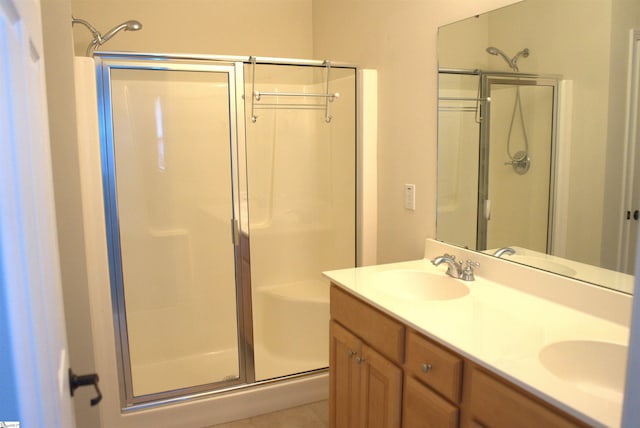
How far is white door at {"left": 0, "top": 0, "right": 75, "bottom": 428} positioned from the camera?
48 centimetres

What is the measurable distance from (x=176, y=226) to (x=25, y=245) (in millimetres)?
2408

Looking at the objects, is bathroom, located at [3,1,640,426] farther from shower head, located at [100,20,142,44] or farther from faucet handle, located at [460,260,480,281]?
shower head, located at [100,20,142,44]

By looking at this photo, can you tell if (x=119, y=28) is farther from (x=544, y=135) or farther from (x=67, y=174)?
(x=544, y=135)

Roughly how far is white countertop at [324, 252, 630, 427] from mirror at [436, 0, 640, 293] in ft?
0.50

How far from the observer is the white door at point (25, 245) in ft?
1.57

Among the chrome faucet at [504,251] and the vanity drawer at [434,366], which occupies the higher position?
the chrome faucet at [504,251]

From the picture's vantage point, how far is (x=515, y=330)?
137 cm

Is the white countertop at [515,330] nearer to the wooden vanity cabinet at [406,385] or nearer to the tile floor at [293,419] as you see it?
the wooden vanity cabinet at [406,385]

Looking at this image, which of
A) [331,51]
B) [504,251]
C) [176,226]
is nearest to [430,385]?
[504,251]

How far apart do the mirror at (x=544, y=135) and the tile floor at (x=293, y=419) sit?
1208 mm

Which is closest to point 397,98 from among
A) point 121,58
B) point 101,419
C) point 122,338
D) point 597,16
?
point 597,16

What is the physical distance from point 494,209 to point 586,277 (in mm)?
483

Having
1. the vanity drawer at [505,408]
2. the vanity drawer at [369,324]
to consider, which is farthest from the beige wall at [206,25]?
the vanity drawer at [505,408]

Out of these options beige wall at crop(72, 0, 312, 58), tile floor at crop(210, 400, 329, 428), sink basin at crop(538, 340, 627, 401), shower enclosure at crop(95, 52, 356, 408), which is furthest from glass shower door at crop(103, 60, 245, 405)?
sink basin at crop(538, 340, 627, 401)
